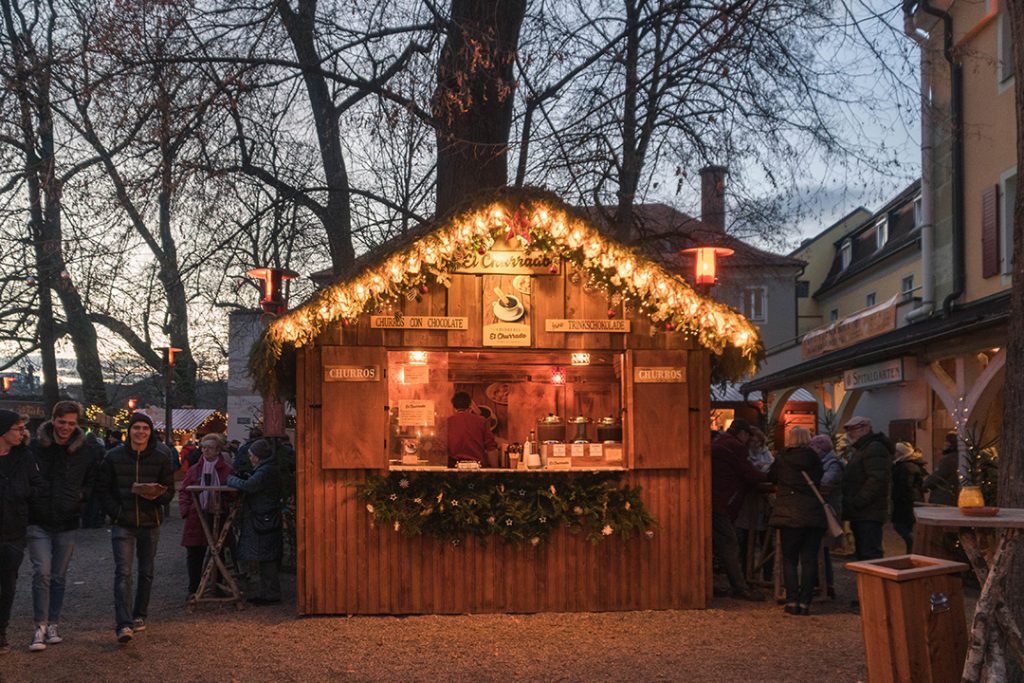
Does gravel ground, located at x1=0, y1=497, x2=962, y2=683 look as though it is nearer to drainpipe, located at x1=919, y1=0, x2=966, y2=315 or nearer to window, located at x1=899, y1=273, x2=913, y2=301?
drainpipe, located at x1=919, y1=0, x2=966, y2=315

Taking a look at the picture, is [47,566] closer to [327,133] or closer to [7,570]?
[7,570]

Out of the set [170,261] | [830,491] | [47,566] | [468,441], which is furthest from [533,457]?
[170,261]

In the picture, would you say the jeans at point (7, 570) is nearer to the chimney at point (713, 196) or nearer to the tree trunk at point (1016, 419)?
the tree trunk at point (1016, 419)

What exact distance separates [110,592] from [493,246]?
5653 mm

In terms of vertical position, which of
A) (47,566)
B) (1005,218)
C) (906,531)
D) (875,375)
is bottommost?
(906,531)

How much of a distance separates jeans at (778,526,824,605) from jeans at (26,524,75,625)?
6.05 m

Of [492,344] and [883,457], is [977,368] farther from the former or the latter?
[492,344]

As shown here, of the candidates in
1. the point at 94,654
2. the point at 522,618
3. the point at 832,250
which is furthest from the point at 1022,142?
the point at 832,250

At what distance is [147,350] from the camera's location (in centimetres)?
2767

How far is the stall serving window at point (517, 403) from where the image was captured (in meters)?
9.38

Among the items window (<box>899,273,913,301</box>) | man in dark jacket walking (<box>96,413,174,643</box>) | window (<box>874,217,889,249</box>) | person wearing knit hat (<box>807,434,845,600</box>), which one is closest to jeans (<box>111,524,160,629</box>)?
man in dark jacket walking (<box>96,413,174,643</box>)

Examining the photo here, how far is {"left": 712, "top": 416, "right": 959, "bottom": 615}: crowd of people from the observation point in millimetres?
9133

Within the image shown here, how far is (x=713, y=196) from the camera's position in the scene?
1449cm

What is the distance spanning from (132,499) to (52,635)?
1277 mm
